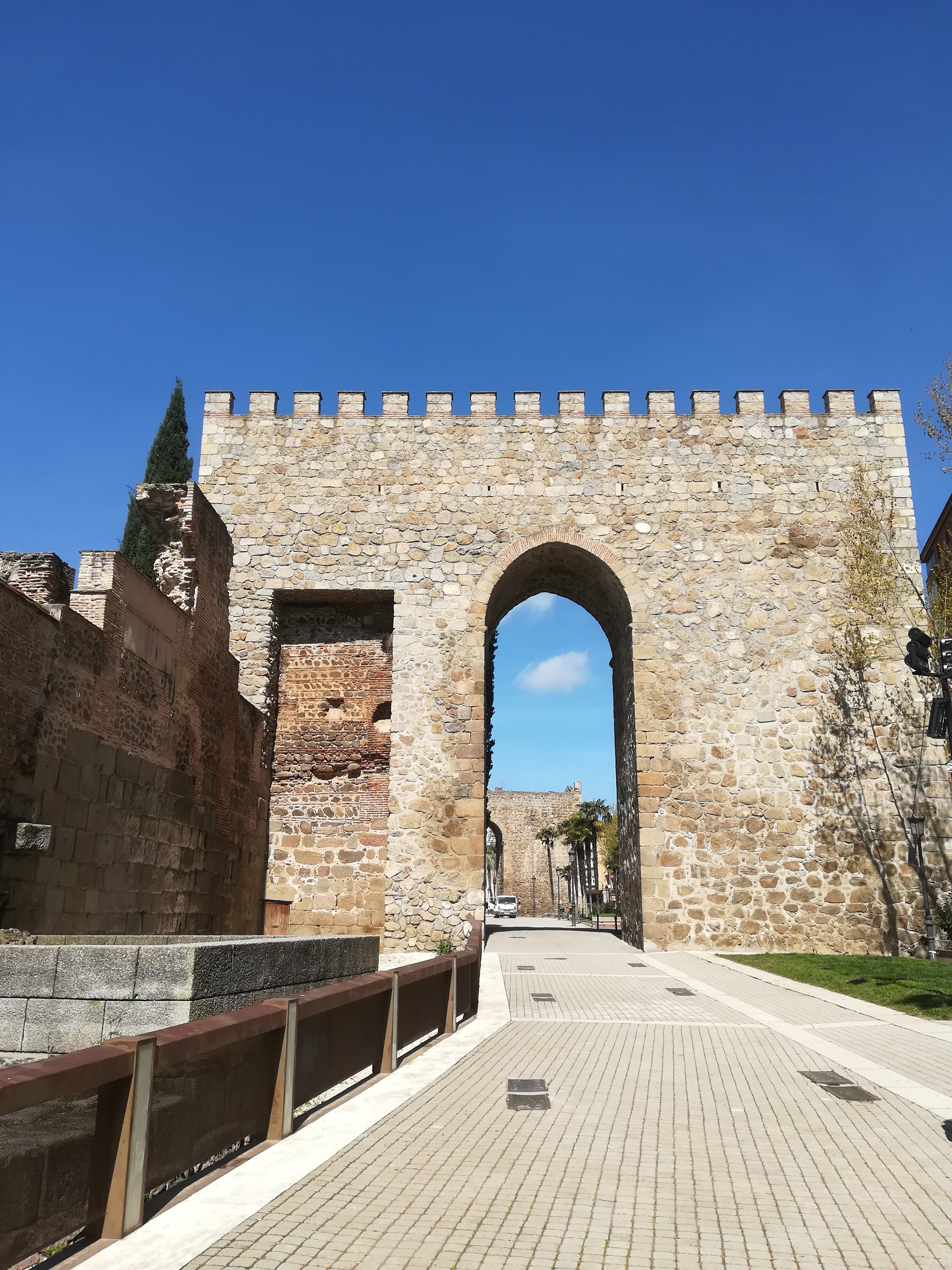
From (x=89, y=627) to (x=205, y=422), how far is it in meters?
10.4

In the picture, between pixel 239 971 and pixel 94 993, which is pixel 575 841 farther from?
pixel 94 993

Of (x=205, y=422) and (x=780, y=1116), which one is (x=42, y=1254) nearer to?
(x=780, y=1116)

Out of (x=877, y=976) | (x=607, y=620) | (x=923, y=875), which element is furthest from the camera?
(x=607, y=620)

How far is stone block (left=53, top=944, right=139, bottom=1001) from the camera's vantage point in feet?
14.0

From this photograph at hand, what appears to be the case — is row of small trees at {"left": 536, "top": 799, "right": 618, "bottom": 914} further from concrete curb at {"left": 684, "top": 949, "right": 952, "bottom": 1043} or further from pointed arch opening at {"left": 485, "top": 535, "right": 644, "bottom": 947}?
concrete curb at {"left": 684, "top": 949, "right": 952, "bottom": 1043}

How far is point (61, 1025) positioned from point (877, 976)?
35.5 feet

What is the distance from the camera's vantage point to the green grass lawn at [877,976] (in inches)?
382

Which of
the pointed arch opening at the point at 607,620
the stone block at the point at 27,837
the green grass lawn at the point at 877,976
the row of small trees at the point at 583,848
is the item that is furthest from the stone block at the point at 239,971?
the row of small trees at the point at 583,848

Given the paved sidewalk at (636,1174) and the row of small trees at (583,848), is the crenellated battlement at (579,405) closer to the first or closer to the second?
the paved sidewalk at (636,1174)

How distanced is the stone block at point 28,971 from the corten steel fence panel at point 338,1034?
1198 mm

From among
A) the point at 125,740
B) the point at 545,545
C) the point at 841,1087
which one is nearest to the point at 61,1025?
the point at 841,1087

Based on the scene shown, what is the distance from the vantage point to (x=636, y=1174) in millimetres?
3908

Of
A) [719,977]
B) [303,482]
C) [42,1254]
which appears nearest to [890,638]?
[719,977]

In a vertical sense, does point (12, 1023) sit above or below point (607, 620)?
below
